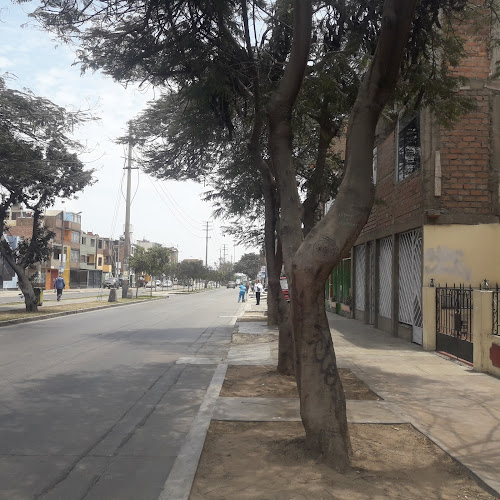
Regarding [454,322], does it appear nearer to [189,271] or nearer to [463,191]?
→ [463,191]

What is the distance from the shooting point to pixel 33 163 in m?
17.8

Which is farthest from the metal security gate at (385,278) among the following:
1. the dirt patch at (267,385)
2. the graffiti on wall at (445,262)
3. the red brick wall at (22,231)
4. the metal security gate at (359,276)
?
the red brick wall at (22,231)

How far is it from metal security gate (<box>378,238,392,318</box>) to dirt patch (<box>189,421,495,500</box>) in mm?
11628

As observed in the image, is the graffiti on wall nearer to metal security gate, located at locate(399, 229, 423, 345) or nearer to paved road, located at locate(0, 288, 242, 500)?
metal security gate, located at locate(399, 229, 423, 345)

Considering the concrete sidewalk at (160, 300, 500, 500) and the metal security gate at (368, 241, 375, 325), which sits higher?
the metal security gate at (368, 241, 375, 325)

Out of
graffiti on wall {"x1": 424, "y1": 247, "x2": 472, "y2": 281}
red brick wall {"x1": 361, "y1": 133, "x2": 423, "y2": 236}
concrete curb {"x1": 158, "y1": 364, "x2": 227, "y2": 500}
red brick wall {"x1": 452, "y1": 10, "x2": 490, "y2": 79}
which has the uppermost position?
red brick wall {"x1": 452, "y1": 10, "x2": 490, "y2": 79}

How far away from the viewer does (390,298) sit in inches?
680

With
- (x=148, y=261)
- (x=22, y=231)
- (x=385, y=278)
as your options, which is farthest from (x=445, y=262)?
(x=22, y=231)

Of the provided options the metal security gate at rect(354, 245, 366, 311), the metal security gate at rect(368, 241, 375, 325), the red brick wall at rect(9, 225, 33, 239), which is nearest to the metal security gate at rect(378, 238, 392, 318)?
the metal security gate at rect(368, 241, 375, 325)

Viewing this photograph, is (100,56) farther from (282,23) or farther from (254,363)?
(254,363)

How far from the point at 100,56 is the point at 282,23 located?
3.52 meters

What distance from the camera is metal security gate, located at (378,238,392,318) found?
17.4m

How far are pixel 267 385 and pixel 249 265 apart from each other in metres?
128

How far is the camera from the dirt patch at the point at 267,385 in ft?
26.9
